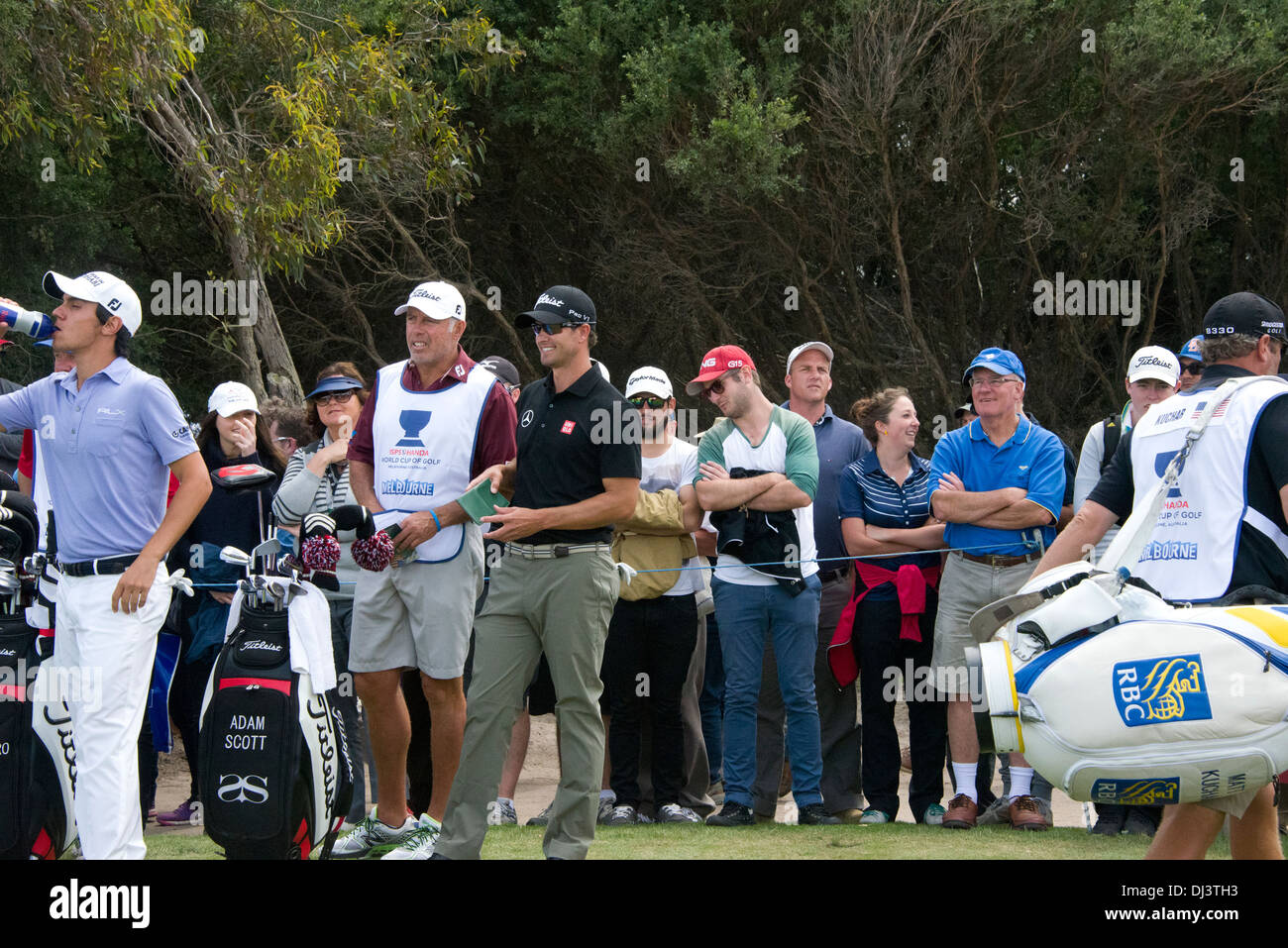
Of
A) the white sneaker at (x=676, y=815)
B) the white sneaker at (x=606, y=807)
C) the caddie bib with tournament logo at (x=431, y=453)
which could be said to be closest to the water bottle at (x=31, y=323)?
the caddie bib with tournament logo at (x=431, y=453)

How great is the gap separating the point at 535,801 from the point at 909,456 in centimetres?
421

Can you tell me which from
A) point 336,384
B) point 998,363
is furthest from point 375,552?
point 998,363

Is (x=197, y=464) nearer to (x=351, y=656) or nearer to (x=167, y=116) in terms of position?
(x=351, y=656)

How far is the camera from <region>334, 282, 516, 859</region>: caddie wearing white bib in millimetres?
6348

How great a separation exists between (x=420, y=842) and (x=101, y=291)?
105 inches

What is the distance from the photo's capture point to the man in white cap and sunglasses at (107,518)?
17.9 feet

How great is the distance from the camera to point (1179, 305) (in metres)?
18.7

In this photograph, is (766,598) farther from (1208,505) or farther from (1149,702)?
(1149,702)

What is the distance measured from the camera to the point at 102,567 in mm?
5609

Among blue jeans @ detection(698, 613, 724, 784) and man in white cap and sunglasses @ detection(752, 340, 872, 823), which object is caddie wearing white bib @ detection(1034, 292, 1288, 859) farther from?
Answer: blue jeans @ detection(698, 613, 724, 784)

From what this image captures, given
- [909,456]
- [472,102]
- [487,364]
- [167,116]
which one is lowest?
[909,456]

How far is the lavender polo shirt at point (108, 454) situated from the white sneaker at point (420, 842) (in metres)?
1.66

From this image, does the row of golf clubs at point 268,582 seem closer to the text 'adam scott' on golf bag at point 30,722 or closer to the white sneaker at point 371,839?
the text 'adam scott' on golf bag at point 30,722
